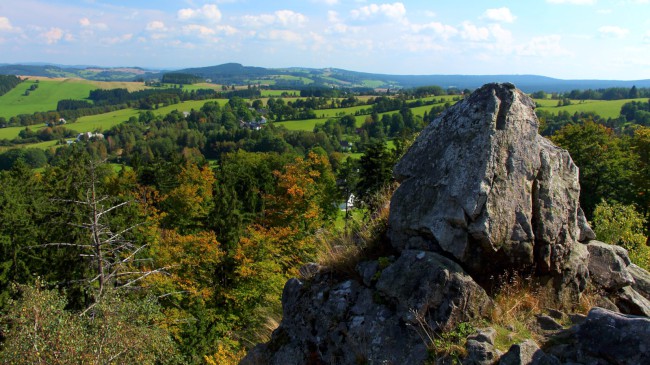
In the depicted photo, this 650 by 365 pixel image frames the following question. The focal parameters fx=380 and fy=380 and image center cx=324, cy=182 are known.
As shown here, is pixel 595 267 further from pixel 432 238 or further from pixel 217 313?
pixel 217 313

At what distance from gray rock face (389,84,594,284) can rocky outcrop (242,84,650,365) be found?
0.07ft

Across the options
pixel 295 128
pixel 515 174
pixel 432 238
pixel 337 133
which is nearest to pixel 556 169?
pixel 515 174

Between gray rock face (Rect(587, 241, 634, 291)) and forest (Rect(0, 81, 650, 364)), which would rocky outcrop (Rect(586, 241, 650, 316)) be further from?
forest (Rect(0, 81, 650, 364))

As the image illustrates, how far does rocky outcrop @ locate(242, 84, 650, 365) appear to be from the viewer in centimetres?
647

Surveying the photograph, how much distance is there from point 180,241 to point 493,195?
2405cm

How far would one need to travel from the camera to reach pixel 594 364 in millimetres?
5043

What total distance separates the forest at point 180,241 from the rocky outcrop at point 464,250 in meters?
2.12

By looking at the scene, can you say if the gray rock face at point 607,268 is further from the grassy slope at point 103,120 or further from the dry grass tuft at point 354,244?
the grassy slope at point 103,120

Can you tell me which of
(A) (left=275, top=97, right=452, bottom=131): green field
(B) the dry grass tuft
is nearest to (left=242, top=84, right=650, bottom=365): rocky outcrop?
(B) the dry grass tuft

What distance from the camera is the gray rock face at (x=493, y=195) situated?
6902 millimetres

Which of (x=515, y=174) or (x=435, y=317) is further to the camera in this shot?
(x=515, y=174)

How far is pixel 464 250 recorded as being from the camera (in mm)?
6887

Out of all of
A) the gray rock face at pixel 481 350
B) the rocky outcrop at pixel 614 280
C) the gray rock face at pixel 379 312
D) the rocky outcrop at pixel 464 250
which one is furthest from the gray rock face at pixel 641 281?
the gray rock face at pixel 481 350

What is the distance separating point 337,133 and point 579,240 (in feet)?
374
